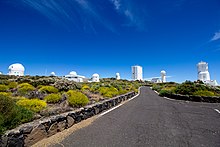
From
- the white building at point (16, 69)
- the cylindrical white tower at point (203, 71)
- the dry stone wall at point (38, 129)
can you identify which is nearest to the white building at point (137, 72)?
the cylindrical white tower at point (203, 71)

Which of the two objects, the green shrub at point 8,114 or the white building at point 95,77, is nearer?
the green shrub at point 8,114

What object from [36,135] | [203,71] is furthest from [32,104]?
[203,71]

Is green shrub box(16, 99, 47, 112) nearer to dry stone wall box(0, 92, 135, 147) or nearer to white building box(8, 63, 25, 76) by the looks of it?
dry stone wall box(0, 92, 135, 147)

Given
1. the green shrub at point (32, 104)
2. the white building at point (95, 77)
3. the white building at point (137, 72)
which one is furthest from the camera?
the white building at point (137, 72)

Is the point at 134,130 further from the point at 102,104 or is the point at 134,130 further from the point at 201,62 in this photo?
the point at 201,62

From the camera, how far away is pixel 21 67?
51938mm

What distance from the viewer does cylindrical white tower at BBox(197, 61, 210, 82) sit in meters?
62.2

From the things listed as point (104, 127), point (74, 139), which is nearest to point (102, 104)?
point (104, 127)

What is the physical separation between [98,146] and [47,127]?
1628 mm

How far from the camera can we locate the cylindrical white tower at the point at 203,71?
62.2 metres

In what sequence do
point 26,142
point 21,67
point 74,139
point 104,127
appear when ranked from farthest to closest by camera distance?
1. point 21,67
2. point 104,127
3. point 74,139
4. point 26,142

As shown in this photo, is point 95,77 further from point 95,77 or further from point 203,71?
point 203,71

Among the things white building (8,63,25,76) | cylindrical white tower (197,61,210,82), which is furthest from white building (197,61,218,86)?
white building (8,63,25,76)

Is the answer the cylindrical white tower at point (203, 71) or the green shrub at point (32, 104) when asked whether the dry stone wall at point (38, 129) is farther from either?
the cylindrical white tower at point (203, 71)
